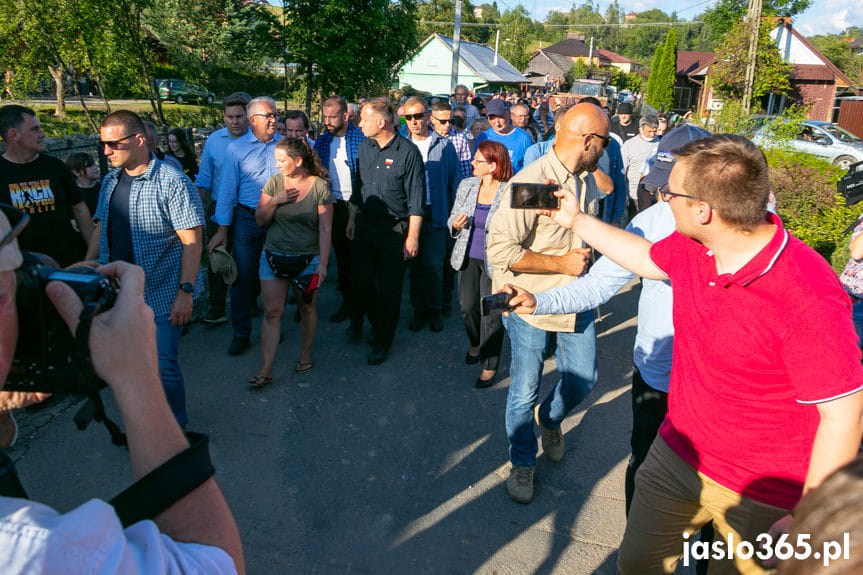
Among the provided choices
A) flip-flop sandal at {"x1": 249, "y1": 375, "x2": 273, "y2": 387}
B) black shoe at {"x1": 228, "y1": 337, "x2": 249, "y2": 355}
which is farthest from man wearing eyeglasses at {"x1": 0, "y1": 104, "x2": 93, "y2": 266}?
flip-flop sandal at {"x1": 249, "y1": 375, "x2": 273, "y2": 387}

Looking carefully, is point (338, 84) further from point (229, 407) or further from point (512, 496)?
point (512, 496)

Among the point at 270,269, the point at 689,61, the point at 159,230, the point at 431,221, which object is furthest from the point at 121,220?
the point at 689,61

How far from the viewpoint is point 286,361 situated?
5055mm

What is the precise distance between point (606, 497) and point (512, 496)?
58 cm

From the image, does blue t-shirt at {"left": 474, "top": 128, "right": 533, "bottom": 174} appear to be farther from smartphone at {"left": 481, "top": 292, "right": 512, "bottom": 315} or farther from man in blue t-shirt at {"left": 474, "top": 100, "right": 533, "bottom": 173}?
smartphone at {"left": 481, "top": 292, "right": 512, "bottom": 315}

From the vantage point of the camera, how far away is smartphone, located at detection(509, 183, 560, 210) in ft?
8.61

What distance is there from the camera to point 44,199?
4.15m

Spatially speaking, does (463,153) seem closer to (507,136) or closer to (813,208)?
(507,136)

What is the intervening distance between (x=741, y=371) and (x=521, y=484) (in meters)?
1.83

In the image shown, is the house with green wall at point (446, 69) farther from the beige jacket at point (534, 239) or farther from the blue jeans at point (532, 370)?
the blue jeans at point (532, 370)

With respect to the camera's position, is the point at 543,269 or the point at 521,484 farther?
the point at 521,484

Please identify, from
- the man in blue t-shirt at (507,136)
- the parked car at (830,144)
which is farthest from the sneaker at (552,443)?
the parked car at (830,144)

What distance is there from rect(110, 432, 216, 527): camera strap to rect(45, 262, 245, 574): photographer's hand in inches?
0.8

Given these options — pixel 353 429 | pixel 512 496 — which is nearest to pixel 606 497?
pixel 512 496
